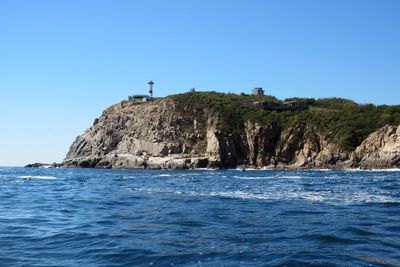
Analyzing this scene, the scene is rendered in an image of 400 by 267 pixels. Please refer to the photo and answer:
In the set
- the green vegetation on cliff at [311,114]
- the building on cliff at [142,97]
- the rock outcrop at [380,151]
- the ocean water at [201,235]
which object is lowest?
the ocean water at [201,235]

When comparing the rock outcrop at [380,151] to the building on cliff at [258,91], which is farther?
the building on cliff at [258,91]

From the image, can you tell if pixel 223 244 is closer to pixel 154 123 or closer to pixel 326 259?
pixel 326 259

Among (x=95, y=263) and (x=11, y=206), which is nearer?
(x=95, y=263)

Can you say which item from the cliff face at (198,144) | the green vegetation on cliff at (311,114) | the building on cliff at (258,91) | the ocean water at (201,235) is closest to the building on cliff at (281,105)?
the green vegetation on cliff at (311,114)

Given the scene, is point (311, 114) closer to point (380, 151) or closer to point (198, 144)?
point (198, 144)

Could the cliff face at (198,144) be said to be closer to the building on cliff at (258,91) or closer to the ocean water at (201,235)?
the building on cliff at (258,91)

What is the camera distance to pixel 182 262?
11.6 metres

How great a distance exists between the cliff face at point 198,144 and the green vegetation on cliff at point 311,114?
176 cm

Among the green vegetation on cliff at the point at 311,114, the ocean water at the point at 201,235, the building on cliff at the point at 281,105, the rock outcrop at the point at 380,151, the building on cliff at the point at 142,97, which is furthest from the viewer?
the building on cliff at the point at 142,97

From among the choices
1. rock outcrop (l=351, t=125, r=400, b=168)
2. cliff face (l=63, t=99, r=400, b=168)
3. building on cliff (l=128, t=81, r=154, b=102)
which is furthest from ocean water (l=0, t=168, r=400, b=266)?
building on cliff (l=128, t=81, r=154, b=102)

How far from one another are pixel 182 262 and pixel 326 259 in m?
3.72

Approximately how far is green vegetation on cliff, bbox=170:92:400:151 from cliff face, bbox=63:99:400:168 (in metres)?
1.76

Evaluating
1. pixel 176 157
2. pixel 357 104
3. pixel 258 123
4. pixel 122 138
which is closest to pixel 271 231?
pixel 176 157

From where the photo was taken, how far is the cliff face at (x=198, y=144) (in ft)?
397
